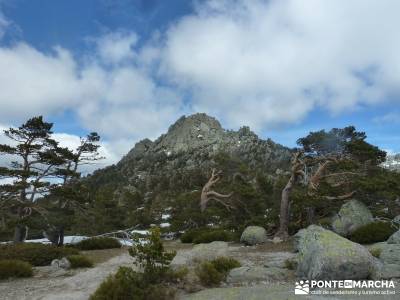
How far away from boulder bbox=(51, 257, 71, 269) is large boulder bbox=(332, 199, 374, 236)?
14.4 metres

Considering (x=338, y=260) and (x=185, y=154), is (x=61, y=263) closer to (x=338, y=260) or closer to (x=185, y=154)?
(x=338, y=260)

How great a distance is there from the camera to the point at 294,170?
24.7 m

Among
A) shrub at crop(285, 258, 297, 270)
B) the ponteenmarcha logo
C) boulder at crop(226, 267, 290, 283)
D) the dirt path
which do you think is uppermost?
shrub at crop(285, 258, 297, 270)

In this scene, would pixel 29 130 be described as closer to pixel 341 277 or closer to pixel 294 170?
pixel 294 170

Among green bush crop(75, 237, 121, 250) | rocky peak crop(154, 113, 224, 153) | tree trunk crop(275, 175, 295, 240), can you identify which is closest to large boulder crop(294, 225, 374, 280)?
tree trunk crop(275, 175, 295, 240)

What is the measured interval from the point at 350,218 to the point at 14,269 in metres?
17.2

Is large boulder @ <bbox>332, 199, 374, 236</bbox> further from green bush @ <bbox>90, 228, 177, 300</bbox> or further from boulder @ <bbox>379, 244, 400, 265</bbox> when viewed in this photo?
green bush @ <bbox>90, 228, 177, 300</bbox>

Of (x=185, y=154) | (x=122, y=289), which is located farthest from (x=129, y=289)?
(x=185, y=154)

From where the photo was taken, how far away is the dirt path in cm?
1103

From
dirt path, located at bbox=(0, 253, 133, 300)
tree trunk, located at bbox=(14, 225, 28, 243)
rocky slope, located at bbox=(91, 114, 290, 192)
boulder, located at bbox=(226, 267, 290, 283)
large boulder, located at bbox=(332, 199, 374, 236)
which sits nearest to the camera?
dirt path, located at bbox=(0, 253, 133, 300)

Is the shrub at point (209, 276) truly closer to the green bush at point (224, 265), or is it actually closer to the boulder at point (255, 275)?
the boulder at point (255, 275)

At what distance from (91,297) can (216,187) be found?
102ft

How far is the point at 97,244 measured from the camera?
25281mm

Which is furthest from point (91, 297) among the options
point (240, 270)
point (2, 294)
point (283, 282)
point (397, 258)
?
point (397, 258)
